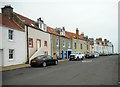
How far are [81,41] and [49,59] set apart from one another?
38.0m

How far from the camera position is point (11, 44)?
82.9ft

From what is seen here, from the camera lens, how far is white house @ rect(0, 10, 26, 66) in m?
23.5

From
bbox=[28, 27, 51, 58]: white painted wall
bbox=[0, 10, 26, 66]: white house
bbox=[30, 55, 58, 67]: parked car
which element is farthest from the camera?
bbox=[28, 27, 51, 58]: white painted wall

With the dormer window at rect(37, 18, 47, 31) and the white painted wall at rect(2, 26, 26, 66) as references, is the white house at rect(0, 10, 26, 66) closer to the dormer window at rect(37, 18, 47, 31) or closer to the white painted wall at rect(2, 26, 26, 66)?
the white painted wall at rect(2, 26, 26, 66)

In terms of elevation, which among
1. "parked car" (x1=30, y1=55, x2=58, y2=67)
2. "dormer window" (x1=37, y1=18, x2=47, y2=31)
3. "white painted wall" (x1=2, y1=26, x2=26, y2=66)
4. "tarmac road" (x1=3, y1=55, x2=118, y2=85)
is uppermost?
"dormer window" (x1=37, y1=18, x2=47, y2=31)

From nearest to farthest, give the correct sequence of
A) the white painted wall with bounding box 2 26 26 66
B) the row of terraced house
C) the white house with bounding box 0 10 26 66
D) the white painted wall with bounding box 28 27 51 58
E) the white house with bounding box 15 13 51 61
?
1. the white house with bounding box 0 10 26 66
2. the white painted wall with bounding box 2 26 26 66
3. the row of terraced house
4. the white house with bounding box 15 13 51 61
5. the white painted wall with bounding box 28 27 51 58

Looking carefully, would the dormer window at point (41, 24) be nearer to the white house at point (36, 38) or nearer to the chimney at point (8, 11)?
the white house at point (36, 38)

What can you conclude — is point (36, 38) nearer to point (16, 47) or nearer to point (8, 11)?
point (8, 11)

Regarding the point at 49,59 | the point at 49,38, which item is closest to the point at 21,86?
the point at 49,59

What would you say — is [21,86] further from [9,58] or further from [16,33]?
[16,33]

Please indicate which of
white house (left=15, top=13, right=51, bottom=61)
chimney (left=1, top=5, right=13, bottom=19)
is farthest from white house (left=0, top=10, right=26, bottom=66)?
white house (left=15, top=13, right=51, bottom=61)

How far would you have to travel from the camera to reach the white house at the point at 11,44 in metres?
23.5

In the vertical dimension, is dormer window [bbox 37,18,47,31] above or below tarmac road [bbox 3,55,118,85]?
above

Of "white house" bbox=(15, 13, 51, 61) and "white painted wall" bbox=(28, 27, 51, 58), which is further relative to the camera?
"white painted wall" bbox=(28, 27, 51, 58)
